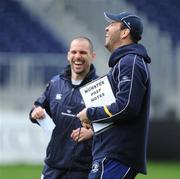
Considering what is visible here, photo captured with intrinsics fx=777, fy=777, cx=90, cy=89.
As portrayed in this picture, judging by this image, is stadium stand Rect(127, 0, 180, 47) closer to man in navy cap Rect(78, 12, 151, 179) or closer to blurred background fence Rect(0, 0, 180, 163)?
blurred background fence Rect(0, 0, 180, 163)

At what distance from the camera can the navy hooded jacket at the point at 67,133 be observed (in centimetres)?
710

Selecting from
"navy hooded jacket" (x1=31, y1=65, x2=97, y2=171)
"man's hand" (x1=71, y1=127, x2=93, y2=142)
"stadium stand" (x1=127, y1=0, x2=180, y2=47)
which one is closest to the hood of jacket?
"man's hand" (x1=71, y1=127, x2=93, y2=142)

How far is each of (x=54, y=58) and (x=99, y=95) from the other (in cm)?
1058

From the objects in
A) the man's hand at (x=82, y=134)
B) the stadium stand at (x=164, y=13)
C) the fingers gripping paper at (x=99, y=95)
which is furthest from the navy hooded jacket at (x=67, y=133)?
the stadium stand at (x=164, y=13)

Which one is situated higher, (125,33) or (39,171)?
(125,33)

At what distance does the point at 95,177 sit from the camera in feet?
19.6

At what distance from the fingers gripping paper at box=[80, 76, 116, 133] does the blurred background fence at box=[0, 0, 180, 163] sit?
25.0 feet

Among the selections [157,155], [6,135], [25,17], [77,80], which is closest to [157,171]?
[157,155]

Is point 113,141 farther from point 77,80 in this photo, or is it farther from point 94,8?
point 94,8

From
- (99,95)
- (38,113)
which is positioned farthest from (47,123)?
(99,95)

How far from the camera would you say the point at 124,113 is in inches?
227

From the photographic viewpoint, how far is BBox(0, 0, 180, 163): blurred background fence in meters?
14.5

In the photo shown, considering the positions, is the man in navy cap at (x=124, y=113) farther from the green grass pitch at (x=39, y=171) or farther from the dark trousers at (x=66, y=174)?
the green grass pitch at (x=39, y=171)

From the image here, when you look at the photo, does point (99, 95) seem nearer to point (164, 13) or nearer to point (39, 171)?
point (39, 171)
